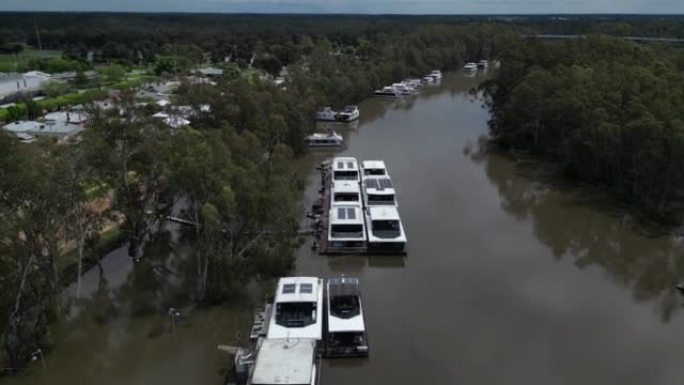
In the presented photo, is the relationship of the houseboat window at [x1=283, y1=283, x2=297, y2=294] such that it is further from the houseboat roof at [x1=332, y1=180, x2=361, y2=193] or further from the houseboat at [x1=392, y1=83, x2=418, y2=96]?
the houseboat at [x1=392, y1=83, x2=418, y2=96]

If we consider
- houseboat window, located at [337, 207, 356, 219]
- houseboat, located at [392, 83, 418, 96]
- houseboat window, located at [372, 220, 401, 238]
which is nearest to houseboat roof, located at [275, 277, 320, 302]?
houseboat window, located at [372, 220, 401, 238]

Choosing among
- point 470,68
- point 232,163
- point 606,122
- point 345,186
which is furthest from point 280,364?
point 470,68

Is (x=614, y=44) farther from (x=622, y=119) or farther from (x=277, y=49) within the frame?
(x=277, y=49)

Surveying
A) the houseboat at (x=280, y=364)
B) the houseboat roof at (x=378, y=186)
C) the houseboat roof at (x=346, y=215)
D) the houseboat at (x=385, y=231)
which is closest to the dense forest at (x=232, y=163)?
the houseboat roof at (x=346, y=215)

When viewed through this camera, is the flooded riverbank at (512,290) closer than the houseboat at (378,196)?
Yes

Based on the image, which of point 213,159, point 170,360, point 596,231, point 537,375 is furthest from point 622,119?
point 170,360

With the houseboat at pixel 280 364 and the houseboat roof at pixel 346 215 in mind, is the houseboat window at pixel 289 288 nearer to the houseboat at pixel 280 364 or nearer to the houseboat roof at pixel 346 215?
the houseboat at pixel 280 364

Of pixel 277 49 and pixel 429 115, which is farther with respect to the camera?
pixel 277 49
